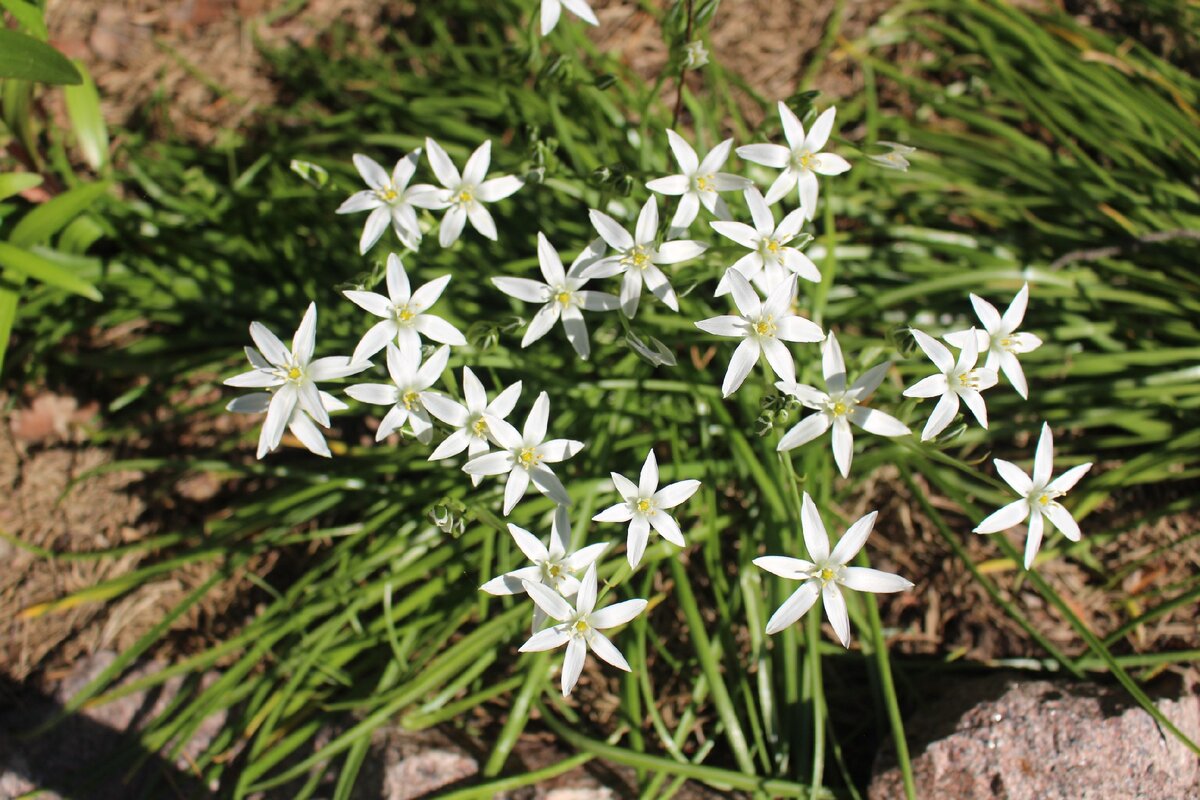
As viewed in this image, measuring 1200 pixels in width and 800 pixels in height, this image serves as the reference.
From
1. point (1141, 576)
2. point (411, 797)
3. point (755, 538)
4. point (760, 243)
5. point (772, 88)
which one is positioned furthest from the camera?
point (772, 88)

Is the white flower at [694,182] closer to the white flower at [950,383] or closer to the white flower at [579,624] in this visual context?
the white flower at [950,383]

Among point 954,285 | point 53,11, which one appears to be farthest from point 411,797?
point 53,11

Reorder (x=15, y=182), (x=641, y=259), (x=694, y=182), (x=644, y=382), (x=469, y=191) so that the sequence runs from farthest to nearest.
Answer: (x=644, y=382), (x=15, y=182), (x=469, y=191), (x=694, y=182), (x=641, y=259)

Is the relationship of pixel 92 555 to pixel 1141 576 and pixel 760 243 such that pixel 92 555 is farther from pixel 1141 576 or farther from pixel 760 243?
pixel 1141 576

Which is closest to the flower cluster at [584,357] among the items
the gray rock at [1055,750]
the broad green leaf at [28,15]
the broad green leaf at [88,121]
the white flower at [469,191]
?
the white flower at [469,191]

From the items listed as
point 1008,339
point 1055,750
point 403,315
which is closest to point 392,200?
point 403,315

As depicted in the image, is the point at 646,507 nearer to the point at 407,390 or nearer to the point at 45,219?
the point at 407,390
